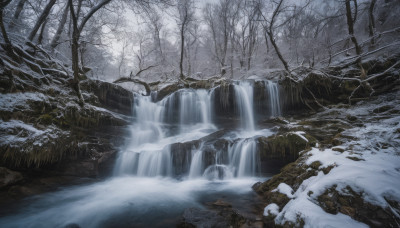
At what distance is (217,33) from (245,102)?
12.7m

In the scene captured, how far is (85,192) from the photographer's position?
502cm

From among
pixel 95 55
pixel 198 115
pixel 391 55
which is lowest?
pixel 198 115

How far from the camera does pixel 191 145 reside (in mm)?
6973

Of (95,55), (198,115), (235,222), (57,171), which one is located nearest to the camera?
(235,222)

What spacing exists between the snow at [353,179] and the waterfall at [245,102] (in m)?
6.75

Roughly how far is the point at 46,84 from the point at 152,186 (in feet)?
17.8

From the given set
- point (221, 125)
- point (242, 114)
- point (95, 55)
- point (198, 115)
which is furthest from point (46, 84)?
point (95, 55)

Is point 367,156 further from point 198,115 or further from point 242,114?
point 198,115

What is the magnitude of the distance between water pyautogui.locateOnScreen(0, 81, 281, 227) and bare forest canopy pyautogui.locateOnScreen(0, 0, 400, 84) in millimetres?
3200

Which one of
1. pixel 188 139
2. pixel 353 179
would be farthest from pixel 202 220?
pixel 188 139

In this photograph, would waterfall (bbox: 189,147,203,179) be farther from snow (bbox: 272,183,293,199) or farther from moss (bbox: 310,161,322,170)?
moss (bbox: 310,161,322,170)

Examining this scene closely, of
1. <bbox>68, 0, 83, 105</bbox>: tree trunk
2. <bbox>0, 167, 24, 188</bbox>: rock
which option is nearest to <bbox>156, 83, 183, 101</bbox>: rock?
<bbox>68, 0, 83, 105</bbox>: tree trunk

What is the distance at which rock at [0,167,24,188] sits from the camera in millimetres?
4137

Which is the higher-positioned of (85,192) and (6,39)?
(6,39)
